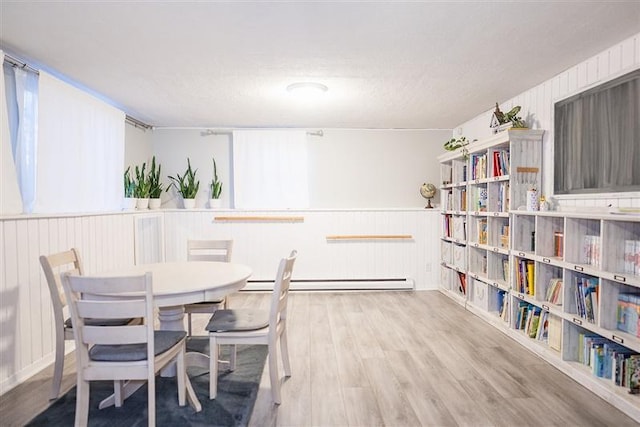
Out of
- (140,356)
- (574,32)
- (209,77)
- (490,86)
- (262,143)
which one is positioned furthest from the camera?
(262,143)

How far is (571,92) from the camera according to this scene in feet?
9.71

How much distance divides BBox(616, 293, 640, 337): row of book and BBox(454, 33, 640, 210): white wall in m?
0.65

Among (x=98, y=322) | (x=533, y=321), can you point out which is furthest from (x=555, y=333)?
(x=98, y=322)

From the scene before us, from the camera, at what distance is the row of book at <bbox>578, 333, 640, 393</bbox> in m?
2.17

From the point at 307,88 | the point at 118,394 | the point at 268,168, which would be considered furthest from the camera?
the point at 268,168

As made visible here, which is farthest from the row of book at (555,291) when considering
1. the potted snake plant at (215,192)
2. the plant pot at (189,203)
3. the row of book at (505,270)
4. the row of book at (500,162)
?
the plant pot at (189,203)

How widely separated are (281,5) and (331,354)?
2.54m

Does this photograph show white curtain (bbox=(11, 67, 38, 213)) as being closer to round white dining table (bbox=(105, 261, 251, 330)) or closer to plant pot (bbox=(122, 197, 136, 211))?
round white dining table (bbox=(105, 261, 251, 330))

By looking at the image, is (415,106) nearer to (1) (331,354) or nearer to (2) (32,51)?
(1) (331,354)

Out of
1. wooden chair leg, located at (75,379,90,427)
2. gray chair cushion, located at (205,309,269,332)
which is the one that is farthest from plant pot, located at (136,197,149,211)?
wooden chair leg, located at (75,379,90,427)

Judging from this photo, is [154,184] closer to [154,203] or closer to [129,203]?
[154,203]

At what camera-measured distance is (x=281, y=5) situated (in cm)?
201

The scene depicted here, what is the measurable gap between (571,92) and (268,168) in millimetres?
3635

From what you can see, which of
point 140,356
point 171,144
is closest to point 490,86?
point 140,356
